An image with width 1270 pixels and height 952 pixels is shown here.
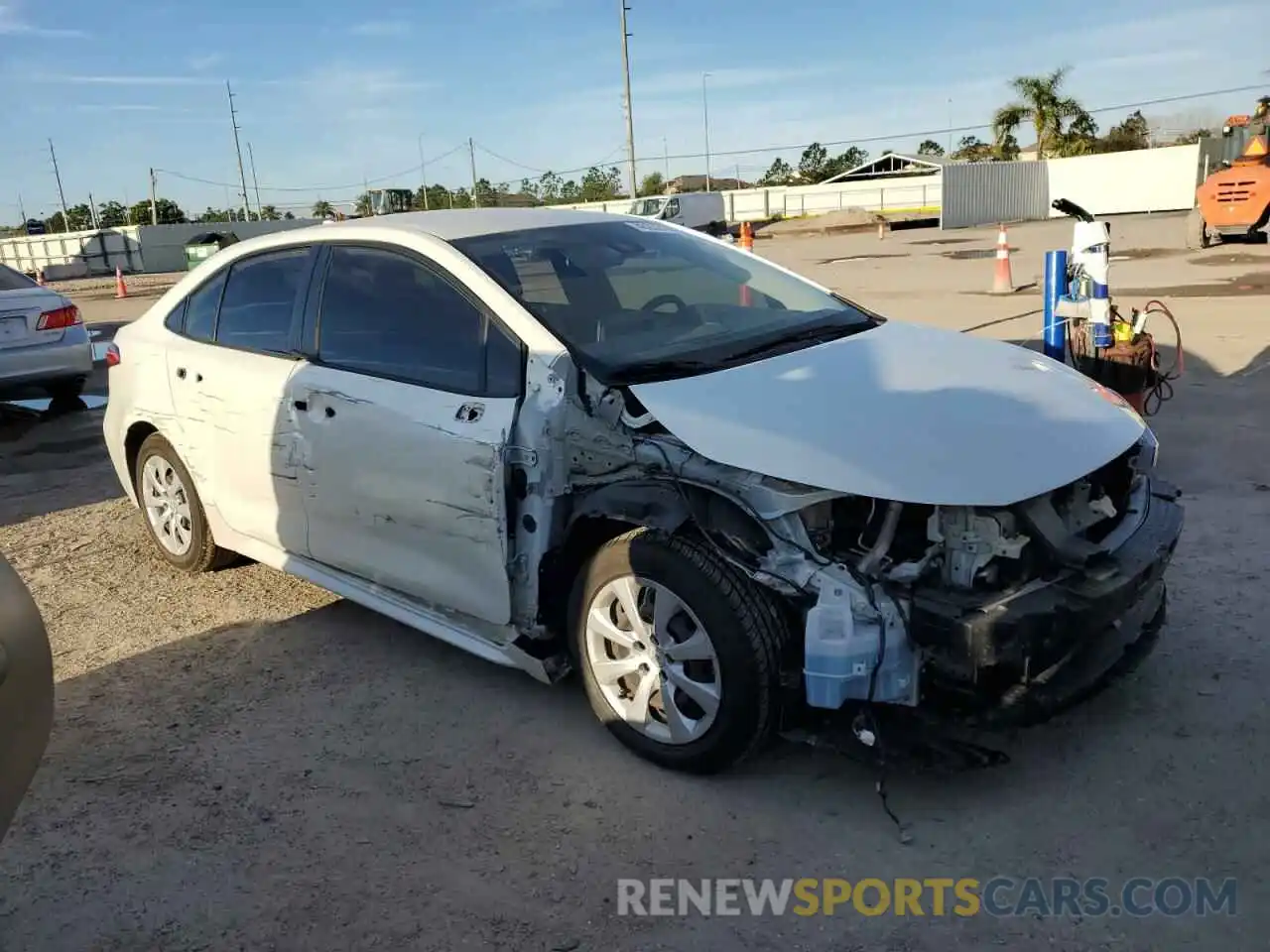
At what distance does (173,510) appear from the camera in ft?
16.5

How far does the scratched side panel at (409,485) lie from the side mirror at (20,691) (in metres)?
1.50

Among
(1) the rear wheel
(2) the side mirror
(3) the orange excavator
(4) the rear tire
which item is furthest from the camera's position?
(4) the rear tire

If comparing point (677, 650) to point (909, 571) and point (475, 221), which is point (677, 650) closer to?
point (909, 571)

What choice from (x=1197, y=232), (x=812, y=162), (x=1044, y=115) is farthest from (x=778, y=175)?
(x=1197, y=232)

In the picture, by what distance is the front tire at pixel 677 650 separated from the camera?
288 cm

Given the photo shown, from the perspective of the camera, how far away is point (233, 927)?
8.65ft

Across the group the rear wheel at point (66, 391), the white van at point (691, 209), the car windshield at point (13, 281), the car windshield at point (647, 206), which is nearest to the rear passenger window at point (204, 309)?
the car windshield at point (13, 281)

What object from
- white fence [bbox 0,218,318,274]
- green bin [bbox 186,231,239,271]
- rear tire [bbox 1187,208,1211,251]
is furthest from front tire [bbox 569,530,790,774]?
white fence [bbox 0,218,318,274]

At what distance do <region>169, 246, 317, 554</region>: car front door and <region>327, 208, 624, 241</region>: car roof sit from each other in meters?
0.38

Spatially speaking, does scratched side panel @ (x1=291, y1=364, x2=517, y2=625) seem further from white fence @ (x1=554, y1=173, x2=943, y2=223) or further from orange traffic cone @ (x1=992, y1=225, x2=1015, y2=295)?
white fence @ (x1=554, y1=173, x2=943, y2=223)

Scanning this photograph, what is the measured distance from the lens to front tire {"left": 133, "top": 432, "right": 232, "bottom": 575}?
4.84m

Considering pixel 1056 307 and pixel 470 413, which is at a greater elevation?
pixel 470 413

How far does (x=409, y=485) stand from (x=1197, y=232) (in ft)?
68.1

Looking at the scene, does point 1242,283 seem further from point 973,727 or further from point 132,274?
point 132,274
